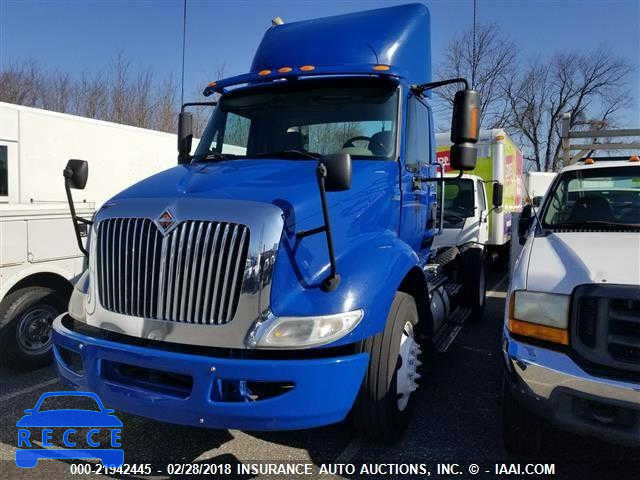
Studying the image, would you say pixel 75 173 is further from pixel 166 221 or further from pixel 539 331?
pixel 539 331

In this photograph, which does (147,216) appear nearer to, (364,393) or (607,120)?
(364,393)

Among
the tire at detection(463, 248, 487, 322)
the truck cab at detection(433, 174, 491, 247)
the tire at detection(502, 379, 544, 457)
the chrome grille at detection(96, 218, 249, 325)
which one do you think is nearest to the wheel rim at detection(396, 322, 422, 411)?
the tire at detection(502, 379, 544, 457)

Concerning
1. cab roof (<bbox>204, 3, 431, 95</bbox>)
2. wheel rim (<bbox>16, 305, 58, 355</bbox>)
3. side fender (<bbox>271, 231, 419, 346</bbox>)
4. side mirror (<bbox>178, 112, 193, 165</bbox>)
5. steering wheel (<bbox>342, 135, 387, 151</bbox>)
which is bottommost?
wheel rim (<bbox>16, 305, 58, 355</bbox>)

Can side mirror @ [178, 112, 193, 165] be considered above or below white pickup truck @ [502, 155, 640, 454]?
above

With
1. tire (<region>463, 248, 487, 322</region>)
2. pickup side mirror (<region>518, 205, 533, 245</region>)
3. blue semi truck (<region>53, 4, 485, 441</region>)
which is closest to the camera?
blue semi truck (<region>53, 4, 485, 441</region>)

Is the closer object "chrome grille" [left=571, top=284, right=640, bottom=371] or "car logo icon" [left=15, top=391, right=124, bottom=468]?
"chrome grille" [left=571, top=284, right=640, bottom=371]

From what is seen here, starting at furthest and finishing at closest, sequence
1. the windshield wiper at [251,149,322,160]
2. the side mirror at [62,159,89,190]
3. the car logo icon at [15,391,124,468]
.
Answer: the windshield wiper at [251,149,322,160] < the side mirror at [62,159,89,190] < the car logo icon at [15,391,124,468]

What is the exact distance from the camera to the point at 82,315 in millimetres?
3182

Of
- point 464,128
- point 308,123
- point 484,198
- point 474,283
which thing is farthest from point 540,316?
point 484,198

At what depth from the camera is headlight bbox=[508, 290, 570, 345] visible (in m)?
2.75

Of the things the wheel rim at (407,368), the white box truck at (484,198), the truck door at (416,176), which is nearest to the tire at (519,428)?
the wheel rim at (407,368)

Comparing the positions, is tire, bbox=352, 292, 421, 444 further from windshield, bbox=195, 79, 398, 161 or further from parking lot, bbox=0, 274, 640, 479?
windshield, bbox=195, 79, 398, 161

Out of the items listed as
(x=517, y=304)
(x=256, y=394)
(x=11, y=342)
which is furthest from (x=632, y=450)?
(x=11, y=342)

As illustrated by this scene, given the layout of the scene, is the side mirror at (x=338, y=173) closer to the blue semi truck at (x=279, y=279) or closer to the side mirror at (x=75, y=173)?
the blue semi truck at (x=279, y=279)
